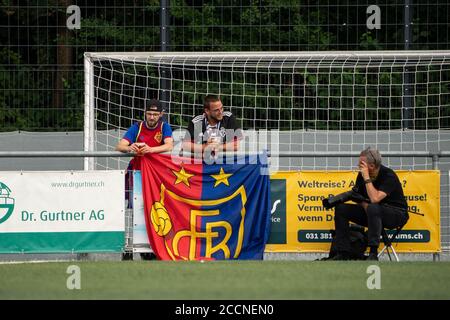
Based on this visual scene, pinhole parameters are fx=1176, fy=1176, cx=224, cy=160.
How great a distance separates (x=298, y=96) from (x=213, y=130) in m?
3.57

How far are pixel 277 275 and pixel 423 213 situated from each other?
3.30m

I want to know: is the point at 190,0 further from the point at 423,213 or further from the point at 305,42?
the point at 423,213

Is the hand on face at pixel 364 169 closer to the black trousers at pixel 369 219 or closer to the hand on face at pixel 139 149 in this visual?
the black trousers at pixel 369 219

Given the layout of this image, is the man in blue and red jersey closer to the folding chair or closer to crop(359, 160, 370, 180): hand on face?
crop(359, 160, 370, 180): hand on face

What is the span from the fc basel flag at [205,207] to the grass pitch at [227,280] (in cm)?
79

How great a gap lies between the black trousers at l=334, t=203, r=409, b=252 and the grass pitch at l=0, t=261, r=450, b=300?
70cm

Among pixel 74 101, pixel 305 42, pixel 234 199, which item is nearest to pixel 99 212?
pixel 234 199

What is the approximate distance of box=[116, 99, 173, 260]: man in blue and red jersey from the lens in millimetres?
13594

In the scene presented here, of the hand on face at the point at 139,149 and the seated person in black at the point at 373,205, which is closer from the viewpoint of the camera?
the seated person in black at the point at 373,205

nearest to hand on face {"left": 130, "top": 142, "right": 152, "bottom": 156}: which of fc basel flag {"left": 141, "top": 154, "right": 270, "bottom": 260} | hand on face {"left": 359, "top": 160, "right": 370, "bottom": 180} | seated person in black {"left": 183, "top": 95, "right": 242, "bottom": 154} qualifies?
fc basel flag {"left": 141, "top": 154, "right": 270, "bottom": 260}

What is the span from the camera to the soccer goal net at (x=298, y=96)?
15.6 meters

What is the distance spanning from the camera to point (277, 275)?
36.0 ft

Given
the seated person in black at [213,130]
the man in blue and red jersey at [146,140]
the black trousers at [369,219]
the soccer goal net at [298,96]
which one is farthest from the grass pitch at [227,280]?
the soccer goal net at [298,96]

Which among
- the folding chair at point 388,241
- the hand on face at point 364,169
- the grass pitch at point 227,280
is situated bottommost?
the grass pitch at point 227,280
